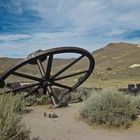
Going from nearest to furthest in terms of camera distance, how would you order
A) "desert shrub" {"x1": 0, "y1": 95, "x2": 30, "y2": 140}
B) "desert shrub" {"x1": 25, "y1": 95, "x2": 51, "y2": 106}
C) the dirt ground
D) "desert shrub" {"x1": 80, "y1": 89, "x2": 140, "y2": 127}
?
"desert shrub" {"x1": 0, "y1": 95, "x2": 30, "y2": 140}
the dirt ground
"desert shrub" {"x1": 80, "y1": 89, "x2": 140, "y2": 127}
"desert shrub" {"x1": 25, "y1": 95, "x2": 51, "y2": 106}

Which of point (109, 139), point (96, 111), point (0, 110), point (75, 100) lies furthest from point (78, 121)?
point (75, 100)

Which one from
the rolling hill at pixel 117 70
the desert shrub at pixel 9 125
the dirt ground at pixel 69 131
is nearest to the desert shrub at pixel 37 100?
the dirt ground at pixel 69 131

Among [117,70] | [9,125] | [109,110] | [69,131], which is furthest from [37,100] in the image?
[117,70]

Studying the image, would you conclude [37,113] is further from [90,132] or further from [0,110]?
[0,110]

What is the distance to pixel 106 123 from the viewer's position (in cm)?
1162

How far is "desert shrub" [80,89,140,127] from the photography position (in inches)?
460

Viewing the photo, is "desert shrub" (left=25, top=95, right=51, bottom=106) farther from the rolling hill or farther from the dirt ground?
the rolling hill

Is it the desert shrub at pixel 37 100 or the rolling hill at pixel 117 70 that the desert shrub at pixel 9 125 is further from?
the rolling hill at pixel 117 70

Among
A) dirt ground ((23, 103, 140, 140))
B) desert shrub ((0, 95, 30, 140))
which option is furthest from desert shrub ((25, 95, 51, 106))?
desert shrub ((0, 95, 30, 140))

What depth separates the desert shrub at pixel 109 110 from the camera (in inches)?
460

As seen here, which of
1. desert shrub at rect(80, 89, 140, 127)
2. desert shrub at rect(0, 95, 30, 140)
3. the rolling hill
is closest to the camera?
desert shrub at rect(0, 95, 30, 140)

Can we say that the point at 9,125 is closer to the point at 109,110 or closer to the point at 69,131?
the point at 69,131

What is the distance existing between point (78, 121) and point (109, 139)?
2.40 metres

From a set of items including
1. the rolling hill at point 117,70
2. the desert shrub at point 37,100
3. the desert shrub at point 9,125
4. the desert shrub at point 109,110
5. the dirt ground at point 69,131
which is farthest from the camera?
the rolling hill at point 117,70
